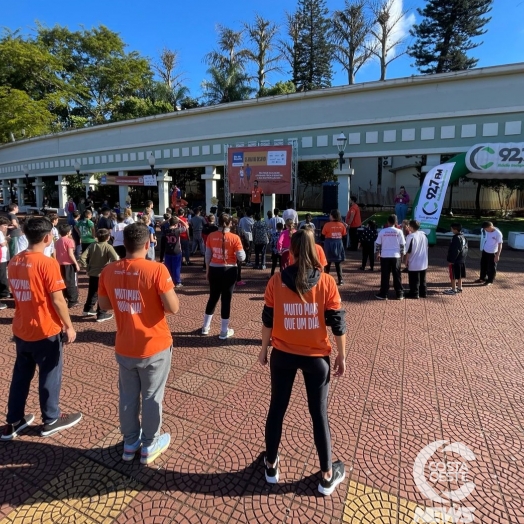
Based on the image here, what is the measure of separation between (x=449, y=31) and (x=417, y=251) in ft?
120

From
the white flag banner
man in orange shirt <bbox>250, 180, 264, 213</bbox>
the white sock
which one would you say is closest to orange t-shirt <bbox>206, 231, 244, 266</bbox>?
the white sock

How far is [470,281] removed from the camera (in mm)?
9070

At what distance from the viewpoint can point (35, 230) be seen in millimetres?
3115

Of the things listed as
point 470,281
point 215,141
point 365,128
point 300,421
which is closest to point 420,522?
point 300,421

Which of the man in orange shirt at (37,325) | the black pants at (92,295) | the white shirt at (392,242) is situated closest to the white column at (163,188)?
the black pants at (92,295)

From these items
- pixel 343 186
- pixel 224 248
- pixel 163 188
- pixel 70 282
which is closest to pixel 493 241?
pixel 224 248

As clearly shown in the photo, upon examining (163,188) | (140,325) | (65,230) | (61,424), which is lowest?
(61,424)

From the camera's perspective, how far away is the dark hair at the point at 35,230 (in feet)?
10.1

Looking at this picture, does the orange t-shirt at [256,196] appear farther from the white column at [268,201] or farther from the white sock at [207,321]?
the white sock at [207,321]

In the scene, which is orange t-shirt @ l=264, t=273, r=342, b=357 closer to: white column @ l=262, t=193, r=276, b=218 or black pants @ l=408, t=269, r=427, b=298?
black pants @ l=408, t=269, r=427, b=298

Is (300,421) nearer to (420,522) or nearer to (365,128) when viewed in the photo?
(420,522)

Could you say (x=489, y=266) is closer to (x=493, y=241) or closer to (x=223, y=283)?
(x=493, y=241)

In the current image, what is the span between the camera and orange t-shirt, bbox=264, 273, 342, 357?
250 centimetres

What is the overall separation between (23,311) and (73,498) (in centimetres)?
151
